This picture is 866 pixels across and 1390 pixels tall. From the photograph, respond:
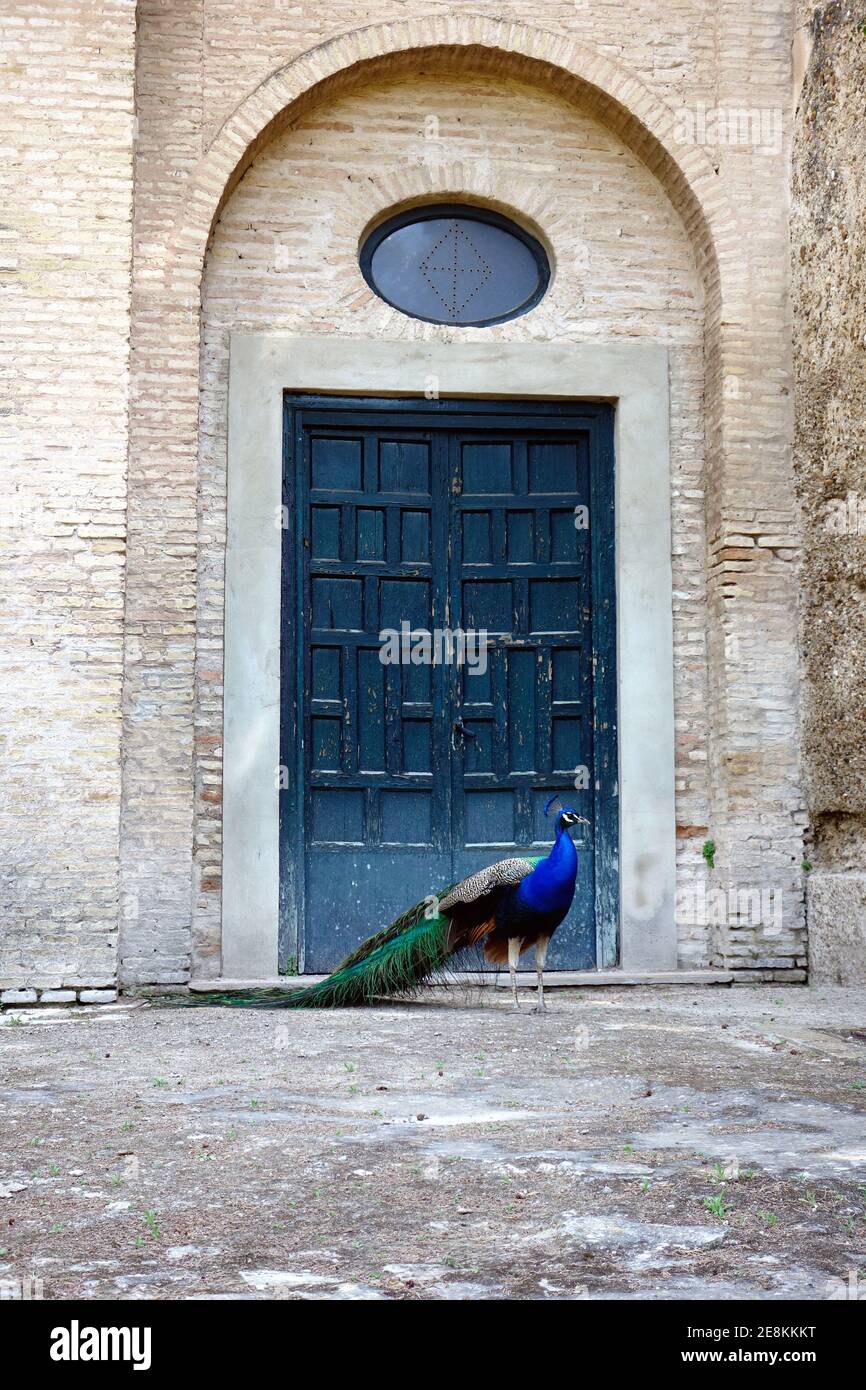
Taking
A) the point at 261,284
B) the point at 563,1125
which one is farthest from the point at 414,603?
the point at 563,1125

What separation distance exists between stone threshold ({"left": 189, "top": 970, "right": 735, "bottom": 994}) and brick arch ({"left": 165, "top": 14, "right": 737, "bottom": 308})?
13.1 feet

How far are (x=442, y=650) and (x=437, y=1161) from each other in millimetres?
5374

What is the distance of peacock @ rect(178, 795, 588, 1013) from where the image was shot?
720 cm

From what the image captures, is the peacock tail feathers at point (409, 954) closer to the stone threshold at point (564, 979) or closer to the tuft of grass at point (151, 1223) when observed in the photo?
the stone threshold at point (564, 979)

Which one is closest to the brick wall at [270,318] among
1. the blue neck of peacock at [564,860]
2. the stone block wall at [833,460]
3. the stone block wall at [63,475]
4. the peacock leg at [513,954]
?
the stone block wall at [63,475]

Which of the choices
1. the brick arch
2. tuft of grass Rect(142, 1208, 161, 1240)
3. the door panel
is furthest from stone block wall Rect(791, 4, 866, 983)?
tuft of grass Rect(142, 1208, 161, 1240)

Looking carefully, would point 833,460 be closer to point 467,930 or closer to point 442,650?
point 442,650

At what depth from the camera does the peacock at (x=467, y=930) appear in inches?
284

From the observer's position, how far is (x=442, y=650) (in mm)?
9055

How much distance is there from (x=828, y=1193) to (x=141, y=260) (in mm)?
6788

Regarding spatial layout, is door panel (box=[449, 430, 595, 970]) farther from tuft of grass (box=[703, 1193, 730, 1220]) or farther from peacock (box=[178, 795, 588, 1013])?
tuft of grass (box=[703, 1193, 730, 1220])

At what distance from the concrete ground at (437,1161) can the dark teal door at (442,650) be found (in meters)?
2.21

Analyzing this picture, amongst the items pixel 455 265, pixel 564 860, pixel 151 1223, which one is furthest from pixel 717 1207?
pixel 455 265

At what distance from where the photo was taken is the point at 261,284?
9016 millimetres
